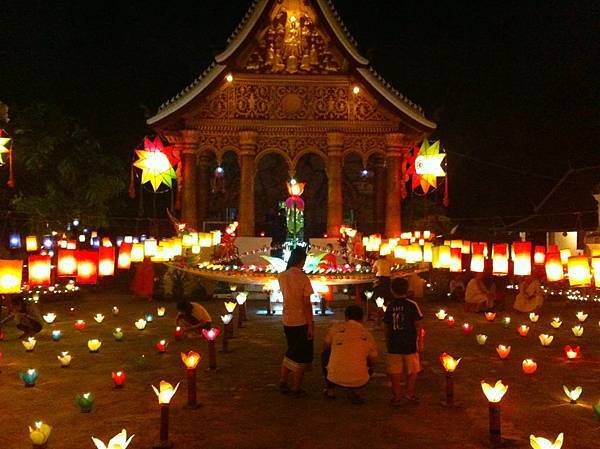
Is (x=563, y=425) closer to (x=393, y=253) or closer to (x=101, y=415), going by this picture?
(x=101, y=415)

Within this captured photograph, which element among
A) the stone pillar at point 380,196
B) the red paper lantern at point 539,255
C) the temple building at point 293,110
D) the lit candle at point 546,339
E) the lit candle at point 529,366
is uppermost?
the temple building at point 293,110

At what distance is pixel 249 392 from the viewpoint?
8.05 m

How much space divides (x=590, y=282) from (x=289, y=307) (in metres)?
5.78

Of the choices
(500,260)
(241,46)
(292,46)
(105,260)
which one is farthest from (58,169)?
(500,260)

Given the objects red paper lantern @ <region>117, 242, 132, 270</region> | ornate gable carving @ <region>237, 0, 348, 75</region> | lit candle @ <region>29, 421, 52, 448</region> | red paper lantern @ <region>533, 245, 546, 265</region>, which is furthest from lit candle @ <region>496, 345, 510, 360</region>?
ornate gable carving @ <region>237, 0, 348, 75</region>

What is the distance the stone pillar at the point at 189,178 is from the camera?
20.6 meters

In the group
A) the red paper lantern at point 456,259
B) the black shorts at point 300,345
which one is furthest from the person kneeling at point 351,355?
the red paper lantern at point 456,259

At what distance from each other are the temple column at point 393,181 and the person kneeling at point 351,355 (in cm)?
1391

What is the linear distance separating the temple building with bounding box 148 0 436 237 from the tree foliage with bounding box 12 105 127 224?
3640 mm

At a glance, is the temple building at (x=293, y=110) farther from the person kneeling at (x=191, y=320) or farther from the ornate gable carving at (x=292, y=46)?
the person kneeling at (x=191, y=320)

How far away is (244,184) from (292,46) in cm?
504

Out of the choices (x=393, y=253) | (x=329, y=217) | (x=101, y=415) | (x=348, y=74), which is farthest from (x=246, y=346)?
(x=348, y=74)

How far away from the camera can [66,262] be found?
11.7m

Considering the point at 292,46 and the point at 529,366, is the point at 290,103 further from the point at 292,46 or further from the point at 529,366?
the point at 529,366
